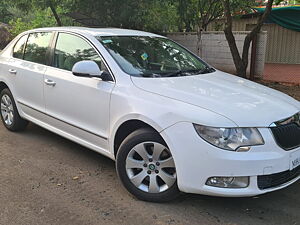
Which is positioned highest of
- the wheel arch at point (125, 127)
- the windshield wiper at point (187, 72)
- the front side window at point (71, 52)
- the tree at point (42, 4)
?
the tree at point (42, 4)

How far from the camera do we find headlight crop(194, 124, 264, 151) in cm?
297

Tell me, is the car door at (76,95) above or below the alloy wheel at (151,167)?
above

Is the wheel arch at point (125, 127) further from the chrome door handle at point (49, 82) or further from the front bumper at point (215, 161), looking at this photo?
the chrome door handle at point (49, 82)

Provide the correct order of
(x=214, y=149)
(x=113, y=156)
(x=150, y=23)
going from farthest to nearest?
(x=150, y=23) < (x=113, y=156) < (x=214, y=149)

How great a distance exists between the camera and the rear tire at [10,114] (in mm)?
5469

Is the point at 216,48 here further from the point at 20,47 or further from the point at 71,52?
the point at 71,52

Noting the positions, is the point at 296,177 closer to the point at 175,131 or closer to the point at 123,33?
the point at 175,131

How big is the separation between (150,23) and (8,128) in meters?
6.93

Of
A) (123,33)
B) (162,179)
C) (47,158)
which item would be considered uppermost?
(123,33)

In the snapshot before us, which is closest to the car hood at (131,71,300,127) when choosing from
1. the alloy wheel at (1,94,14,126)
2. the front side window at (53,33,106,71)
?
the front side window at (53,33,106,71)

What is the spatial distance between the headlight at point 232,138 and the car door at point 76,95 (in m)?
1.23

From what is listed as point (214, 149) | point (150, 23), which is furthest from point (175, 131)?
point (150, 23)

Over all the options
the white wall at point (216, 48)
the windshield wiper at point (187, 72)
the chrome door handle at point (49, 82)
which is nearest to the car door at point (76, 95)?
the chrome door handle at point (49, 82)

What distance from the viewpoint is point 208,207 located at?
3.39 m
